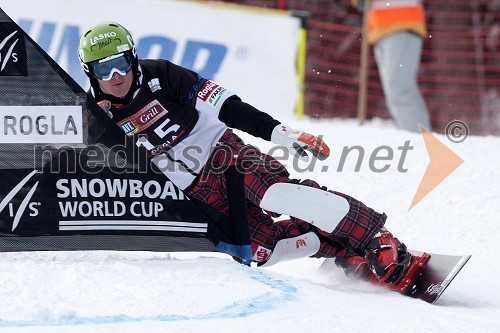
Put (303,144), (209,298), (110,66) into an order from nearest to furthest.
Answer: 1. (209,298)
2. (303,144)
3. (110,66)

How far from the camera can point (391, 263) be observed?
457 cm

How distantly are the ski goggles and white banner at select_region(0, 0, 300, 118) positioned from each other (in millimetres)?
4413

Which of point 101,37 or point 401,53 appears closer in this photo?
point 101,37

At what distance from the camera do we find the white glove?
428cm

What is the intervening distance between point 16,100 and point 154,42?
4872 millimetres

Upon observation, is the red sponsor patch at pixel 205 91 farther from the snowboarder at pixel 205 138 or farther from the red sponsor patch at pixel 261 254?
the red sponsor patch at pixel 261 254

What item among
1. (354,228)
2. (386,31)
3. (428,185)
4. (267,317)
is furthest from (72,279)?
(386,31)

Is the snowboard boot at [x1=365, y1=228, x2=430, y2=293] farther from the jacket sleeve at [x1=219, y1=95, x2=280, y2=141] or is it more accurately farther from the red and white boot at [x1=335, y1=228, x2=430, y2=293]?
the jacket sleeve at [x1=219, y1=95, x2=280, y2=141]

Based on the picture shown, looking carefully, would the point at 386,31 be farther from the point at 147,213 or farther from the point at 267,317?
the point at 267,317

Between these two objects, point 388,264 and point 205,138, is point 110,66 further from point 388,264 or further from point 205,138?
point 388,264

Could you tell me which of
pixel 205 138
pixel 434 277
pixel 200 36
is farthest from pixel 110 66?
pixel 200 36

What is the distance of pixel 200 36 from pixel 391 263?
202 inches

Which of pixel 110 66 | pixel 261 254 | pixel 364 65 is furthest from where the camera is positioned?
pixel 364 65

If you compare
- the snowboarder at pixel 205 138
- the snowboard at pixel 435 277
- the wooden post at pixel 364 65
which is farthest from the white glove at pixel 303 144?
the wooden post at pixel 364 65
